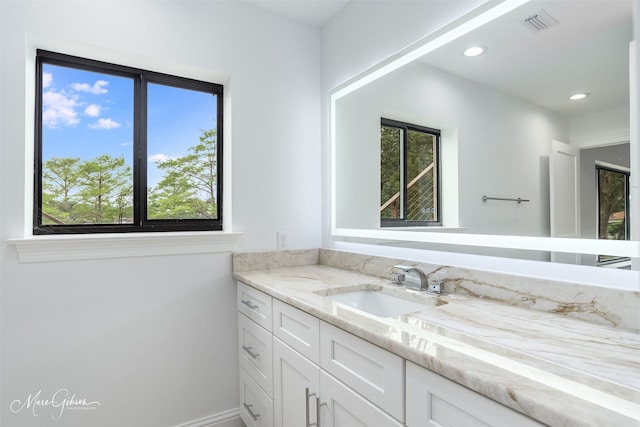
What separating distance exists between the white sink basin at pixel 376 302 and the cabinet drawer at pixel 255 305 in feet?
1.00

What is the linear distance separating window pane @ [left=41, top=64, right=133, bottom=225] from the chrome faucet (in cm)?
144

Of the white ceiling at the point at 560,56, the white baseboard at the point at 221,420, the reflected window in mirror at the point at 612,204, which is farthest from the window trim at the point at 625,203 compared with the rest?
the white baseboard at the point at 221,420

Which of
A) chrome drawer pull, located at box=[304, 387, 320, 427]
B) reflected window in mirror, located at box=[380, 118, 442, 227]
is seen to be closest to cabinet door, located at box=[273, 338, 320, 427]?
chrome drawer pull, located at box=[304, 387, 320, 427]

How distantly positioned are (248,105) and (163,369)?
4.98ft

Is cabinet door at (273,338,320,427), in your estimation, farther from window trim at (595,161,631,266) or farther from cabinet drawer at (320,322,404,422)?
window trim at (595,161,631,266)

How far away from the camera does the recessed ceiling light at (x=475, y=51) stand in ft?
4.42

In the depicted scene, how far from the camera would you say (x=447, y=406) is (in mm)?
752

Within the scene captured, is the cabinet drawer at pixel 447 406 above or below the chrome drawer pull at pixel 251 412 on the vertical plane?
above

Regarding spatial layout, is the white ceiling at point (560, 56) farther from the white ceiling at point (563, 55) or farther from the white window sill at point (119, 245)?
the white window sill at point (119, 245)

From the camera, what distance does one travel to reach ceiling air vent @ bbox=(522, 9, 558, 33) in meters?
1.12

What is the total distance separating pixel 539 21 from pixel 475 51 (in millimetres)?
254

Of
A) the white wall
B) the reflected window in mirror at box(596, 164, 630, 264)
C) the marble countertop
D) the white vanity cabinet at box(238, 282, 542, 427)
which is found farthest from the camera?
the white wall

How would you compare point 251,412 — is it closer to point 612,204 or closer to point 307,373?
point 307,373

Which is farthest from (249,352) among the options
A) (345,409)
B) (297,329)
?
(345,409)
